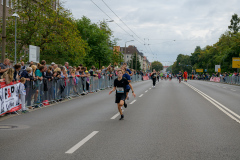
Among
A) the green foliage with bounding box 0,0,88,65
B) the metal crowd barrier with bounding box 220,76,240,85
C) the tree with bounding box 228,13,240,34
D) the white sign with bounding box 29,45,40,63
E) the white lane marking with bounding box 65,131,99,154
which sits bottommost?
the white lane marking with bounding box 65,131,99,154

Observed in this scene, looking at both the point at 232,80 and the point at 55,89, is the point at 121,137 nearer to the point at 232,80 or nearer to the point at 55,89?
the point at 55,89

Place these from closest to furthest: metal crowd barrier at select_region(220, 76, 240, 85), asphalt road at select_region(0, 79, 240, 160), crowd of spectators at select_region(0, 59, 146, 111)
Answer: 1. asphalt road at select_region(0, 79, 240, 160)
2. crowd of spectators at select_region(0, 59, 146, 111)
3. metal crowd barrier at select_region(220, 76, 240, 85)

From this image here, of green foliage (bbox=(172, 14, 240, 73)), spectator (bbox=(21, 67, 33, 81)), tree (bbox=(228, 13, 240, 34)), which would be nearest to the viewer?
spectator (bbox=(21, 67, 33, 81))

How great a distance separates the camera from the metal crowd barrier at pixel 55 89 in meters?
12.4

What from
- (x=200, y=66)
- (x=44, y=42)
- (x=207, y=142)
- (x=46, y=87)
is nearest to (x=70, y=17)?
(x=44, y=42)

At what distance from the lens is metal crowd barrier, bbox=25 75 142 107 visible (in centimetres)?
1240

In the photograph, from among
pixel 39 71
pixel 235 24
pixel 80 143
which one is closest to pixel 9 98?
pixel 39 71

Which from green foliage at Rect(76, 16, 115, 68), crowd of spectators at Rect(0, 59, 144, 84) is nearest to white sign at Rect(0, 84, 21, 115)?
crowd of spectators at Rect(0, 59, 144, 84)

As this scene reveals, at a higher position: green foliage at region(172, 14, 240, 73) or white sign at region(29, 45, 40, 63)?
green foliage at region(172, 14, 240, 73)

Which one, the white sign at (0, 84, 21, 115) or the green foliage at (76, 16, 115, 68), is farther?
the green foliage at (76, 16, 115, 68)

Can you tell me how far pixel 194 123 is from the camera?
29.6 feet

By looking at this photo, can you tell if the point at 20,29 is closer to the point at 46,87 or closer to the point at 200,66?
the point at 46,87

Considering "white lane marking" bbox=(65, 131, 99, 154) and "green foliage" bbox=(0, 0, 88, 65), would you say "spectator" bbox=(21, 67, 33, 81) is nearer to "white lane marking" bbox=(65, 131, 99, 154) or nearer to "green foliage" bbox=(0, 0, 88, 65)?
"white lane marking" bbox=(65, 131, 99, 154)

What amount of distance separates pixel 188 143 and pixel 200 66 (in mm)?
127531
